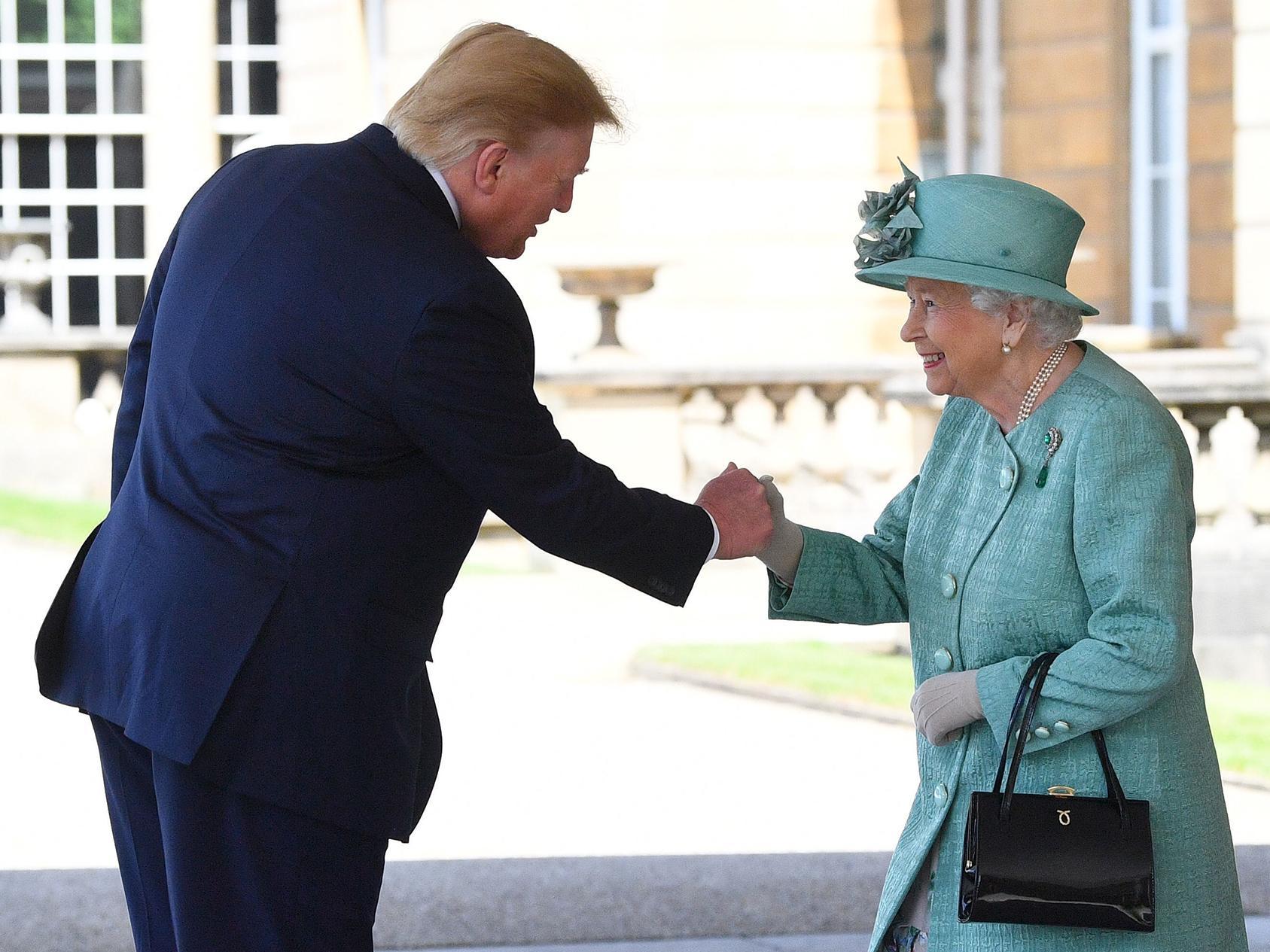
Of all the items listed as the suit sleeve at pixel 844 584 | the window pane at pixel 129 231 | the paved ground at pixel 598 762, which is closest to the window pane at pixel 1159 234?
the paved ground at pixel 598 762

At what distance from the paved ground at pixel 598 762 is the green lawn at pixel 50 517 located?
3227mm

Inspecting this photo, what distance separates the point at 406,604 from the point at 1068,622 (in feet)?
3.26

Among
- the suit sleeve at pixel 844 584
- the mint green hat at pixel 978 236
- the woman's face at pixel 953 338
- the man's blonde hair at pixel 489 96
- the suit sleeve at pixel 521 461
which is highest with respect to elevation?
the man's blonde hair at pixel 489 96

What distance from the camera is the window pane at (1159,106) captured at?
12.4 m

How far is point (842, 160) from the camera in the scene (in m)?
15.5

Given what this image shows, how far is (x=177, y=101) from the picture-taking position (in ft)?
67.5

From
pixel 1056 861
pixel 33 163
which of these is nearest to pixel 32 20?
pixel 33 163

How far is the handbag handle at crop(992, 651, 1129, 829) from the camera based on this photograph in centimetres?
263

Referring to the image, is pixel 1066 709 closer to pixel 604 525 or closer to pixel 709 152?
pixel 604 525

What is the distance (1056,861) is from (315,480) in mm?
1198

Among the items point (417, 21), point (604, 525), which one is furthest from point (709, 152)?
point (604, 525)

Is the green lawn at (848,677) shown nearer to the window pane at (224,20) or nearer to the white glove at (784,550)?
the white glove at (784,550)

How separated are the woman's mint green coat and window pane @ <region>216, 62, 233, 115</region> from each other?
19626mm

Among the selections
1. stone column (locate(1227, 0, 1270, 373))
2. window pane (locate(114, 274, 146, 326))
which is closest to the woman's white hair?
stone column (locate(1227, 0, 1270, 373))
